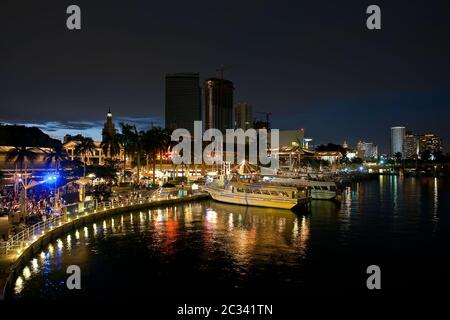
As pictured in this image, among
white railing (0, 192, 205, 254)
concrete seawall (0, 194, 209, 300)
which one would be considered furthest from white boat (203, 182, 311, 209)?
concrete seawall (0, 194, 209, 300)

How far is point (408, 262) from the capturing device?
3434 centimetres

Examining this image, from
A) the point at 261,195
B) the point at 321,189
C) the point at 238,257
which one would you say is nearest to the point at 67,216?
the point at 238,257

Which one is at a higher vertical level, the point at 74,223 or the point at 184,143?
the point at 184,143

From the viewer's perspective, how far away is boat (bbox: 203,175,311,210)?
6569 centimetres

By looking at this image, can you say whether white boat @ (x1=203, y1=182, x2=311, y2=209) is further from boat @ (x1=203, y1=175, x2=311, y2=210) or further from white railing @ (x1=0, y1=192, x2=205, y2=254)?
white railing @ (x1=0, y1=192, x2=205, y2=254)

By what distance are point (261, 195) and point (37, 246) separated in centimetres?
4127

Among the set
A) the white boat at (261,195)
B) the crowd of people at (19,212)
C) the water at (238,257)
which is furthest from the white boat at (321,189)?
the crowd of people at (19,212)

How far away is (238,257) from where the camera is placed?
34.8 metres

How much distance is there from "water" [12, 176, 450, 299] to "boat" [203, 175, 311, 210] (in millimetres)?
8087

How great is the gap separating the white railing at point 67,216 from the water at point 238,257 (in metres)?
1.67

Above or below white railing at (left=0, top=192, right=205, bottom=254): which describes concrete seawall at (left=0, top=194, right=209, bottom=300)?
below
